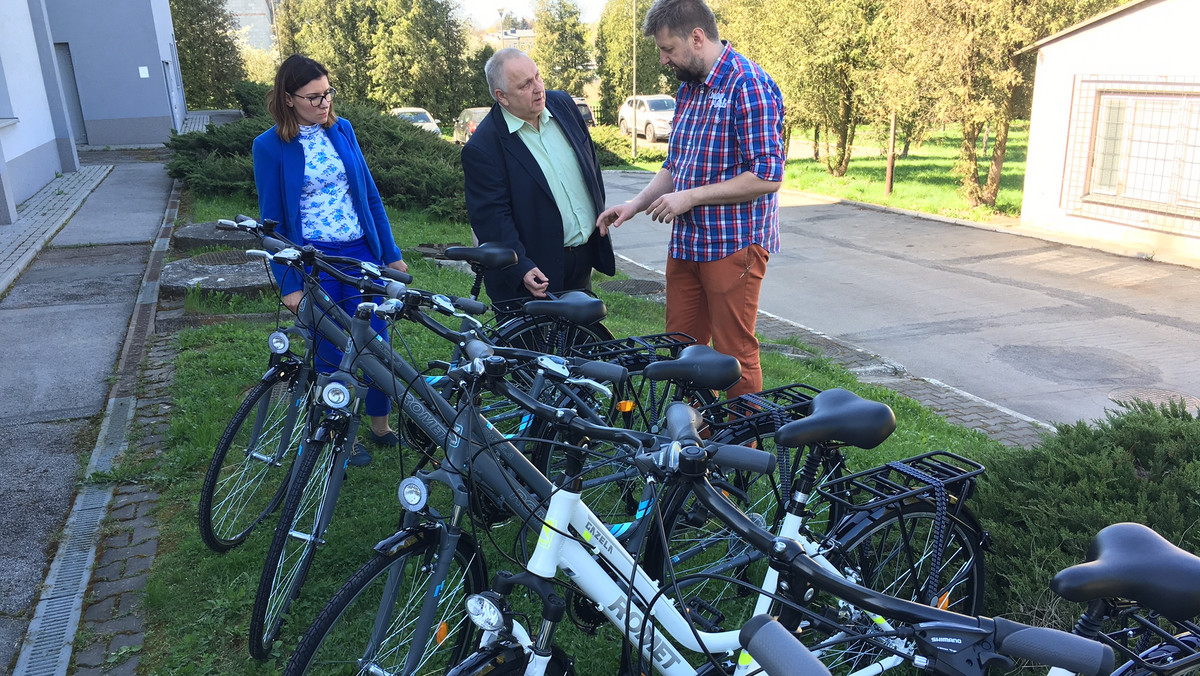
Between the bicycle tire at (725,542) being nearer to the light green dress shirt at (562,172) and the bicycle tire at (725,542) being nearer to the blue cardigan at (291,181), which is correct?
the light green dress shirt at (562,172)

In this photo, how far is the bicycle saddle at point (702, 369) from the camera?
2.70 metres

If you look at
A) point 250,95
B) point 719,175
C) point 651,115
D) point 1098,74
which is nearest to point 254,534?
point 719,175

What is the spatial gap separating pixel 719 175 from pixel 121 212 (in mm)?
12327

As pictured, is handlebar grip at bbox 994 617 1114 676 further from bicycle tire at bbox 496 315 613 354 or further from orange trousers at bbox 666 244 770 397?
bicycle tire at bbox 496 315 613 354

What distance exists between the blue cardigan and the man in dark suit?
0.59 meters

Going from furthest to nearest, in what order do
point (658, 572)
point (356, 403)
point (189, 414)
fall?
point (189, 414) → point (356, 403) → point (658, 572)

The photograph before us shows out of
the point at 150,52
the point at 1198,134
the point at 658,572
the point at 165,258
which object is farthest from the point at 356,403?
the point at 150,52

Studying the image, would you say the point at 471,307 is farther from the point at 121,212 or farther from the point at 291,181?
the point at 121,212

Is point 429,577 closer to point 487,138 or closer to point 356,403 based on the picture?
point 356,403

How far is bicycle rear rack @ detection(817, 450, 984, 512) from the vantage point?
265 cm

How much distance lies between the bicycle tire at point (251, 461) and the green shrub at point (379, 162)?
10134 mm

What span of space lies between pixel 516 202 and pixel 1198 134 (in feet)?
40.5

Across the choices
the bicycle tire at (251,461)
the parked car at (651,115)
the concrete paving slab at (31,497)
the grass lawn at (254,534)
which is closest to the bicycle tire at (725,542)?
the grass lawn at (254,534)

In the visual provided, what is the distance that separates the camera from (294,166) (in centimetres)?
431
